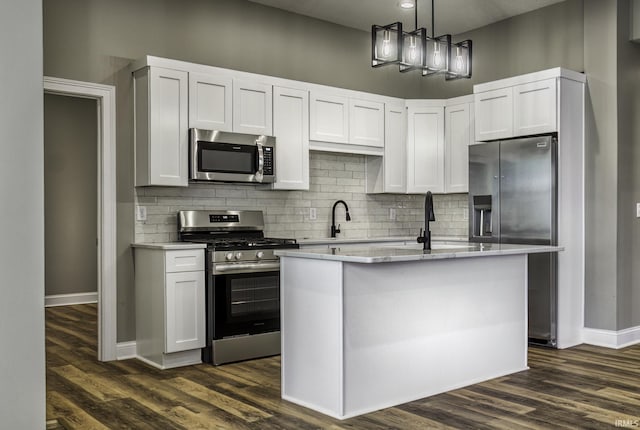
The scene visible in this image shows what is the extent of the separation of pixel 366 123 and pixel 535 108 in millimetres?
1580

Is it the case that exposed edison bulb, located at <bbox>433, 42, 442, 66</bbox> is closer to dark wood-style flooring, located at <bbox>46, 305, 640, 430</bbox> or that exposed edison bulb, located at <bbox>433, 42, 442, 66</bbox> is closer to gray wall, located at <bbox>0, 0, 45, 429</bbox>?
dark wood-style flooring, located at <bbox>46, 305, 640, 430</bbox>

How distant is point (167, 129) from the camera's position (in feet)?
15.5

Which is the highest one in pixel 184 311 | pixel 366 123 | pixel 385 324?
pixel 366 123

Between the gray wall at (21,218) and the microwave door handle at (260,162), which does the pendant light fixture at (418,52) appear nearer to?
the microwave door handle at (260,162)

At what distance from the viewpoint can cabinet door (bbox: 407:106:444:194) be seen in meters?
6.38

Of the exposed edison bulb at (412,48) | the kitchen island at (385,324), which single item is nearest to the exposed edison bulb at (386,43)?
the exposed edison bulb at (412,48)

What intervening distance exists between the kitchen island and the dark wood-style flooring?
0.38 ft

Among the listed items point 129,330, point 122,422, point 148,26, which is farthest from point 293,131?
point 122,422

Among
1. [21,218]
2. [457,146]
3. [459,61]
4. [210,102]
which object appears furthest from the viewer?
[457,146]

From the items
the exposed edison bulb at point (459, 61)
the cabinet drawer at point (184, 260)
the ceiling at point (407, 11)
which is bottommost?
the cabinet drawer at point (184, 260)

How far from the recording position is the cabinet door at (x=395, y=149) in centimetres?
623

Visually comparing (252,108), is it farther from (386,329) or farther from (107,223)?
(386,329)

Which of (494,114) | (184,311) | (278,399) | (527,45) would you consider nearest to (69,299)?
(184,311)

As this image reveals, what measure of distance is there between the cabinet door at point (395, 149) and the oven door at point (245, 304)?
1.92 meters
